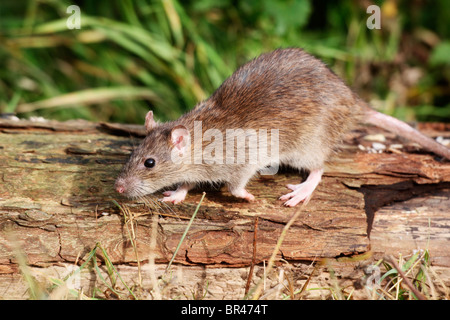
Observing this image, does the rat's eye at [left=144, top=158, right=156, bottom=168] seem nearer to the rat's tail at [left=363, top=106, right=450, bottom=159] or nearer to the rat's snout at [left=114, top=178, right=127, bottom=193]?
the rat's snout at [left=114, top=178, right=127, bottom=193]

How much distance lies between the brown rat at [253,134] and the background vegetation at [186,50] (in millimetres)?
1576

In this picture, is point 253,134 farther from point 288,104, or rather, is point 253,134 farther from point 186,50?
point 186,50

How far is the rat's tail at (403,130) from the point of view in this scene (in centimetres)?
379

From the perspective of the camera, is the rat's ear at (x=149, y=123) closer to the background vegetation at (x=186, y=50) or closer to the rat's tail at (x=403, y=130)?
the rat's tail at (x=403, y=130)

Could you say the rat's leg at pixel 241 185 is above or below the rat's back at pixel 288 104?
below

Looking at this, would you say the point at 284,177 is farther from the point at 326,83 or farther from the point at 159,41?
the point at 159,41

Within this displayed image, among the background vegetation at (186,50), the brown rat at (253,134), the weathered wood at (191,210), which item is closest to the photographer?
the weathered wood at (191,210)

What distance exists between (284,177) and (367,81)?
3304mm

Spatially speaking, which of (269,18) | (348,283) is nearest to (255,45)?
(269,18)

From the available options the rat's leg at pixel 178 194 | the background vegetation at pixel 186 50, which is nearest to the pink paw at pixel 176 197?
the rat's leg at pixel 178 194

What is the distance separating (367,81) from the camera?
255 inches

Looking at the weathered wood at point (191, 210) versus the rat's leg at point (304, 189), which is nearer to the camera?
the weathered wood at point (191, 210)

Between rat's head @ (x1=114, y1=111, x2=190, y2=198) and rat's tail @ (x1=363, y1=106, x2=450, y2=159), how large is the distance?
5.33ft

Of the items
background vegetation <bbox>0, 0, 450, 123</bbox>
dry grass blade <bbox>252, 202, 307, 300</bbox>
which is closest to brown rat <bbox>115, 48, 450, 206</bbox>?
dry grass blade <bbox>252, 202, 307, 300</bbox>
